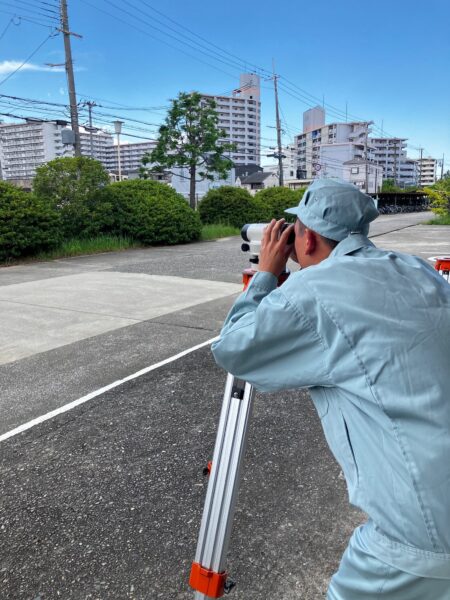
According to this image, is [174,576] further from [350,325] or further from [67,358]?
[67,358]

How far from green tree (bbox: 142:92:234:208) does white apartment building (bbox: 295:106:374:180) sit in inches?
2764

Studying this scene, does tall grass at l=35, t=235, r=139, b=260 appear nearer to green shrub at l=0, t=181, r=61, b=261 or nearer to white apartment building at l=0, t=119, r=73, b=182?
green shrub at l=0, t=181, r=61, b=261

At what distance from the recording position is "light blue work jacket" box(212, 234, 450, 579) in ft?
3.25

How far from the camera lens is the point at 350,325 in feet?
3.38

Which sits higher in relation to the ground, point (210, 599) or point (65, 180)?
point (65, 180)

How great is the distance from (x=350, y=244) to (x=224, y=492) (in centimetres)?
96

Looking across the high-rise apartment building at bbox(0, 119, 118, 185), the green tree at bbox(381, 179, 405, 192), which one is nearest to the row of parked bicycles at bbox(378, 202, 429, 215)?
the green tree at bbox(381, 179, 405, 192)

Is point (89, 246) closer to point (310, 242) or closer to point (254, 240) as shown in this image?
point (254, 240)

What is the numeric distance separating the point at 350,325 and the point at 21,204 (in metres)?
12.1

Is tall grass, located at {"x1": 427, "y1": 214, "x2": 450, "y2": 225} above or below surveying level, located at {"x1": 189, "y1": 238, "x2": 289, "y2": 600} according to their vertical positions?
above

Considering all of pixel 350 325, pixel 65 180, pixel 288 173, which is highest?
pixel 288 173

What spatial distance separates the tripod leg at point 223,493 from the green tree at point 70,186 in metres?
12.6

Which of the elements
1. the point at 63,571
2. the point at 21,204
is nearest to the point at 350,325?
the point at 63,571

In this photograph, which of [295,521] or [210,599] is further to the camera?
[295,521]
